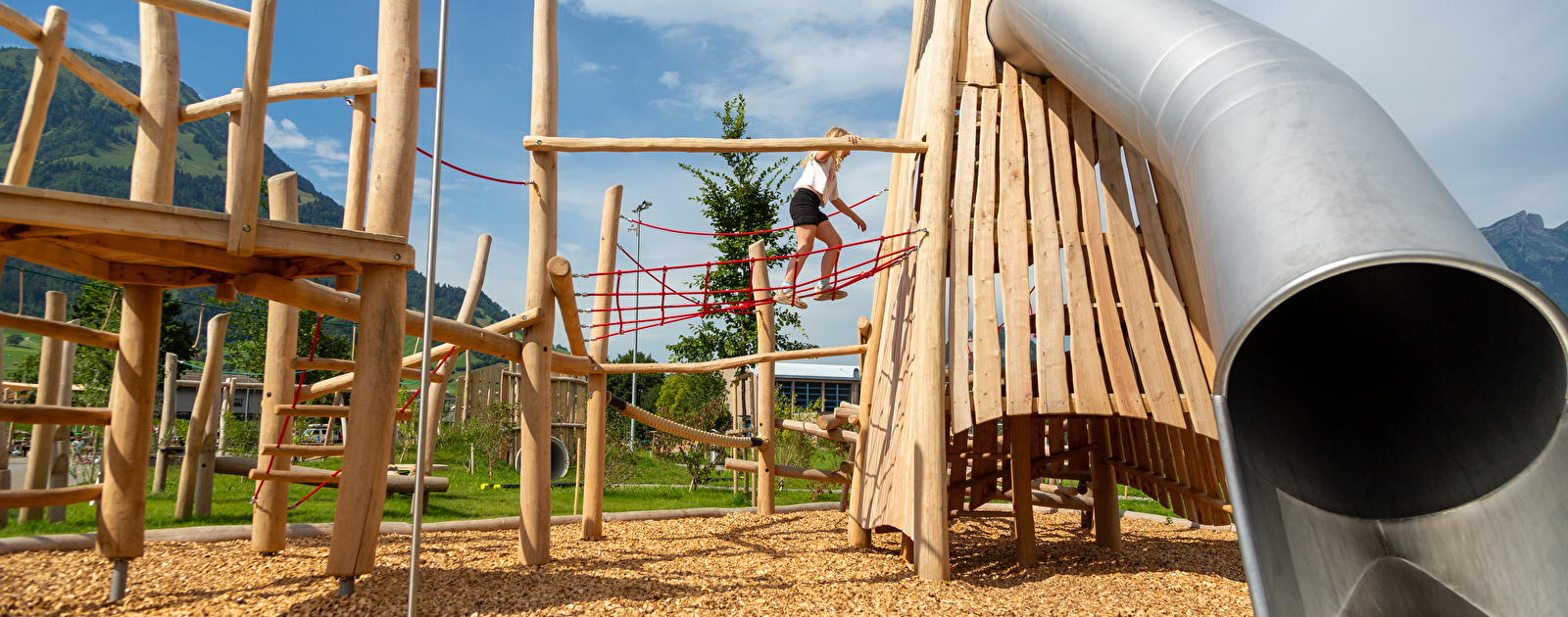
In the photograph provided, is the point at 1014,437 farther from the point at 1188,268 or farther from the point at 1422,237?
the point at 1422,237

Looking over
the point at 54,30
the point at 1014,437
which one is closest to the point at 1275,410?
the point at 1014,437

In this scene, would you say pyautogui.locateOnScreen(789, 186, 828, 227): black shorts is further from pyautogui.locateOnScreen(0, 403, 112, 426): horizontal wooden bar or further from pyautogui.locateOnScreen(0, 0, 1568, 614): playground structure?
pyautogui.locateOnScreen(0, 403, 112, 426): horizontal wooden bar

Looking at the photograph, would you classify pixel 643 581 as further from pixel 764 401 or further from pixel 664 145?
pixel 764 401

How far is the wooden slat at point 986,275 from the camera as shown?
4.53m

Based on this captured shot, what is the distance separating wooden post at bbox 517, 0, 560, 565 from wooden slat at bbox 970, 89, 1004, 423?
8.51 feet

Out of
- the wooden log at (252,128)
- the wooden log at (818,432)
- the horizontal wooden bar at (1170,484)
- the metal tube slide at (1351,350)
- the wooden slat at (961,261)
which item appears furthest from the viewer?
the wooden log at (818,432)

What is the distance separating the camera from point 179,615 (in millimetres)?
3285

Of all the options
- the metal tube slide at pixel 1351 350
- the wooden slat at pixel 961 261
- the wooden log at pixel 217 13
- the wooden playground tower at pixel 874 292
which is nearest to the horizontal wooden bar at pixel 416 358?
the wooden playground tower at pixel 874 292

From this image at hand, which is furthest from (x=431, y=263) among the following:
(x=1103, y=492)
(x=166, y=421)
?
(x=166, y=421)

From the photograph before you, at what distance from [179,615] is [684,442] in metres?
10.0

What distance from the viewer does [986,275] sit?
480 cm

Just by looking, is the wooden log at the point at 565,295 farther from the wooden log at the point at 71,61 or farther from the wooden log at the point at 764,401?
the wooden log at the point at 764,401

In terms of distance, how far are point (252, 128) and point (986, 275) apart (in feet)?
12.6

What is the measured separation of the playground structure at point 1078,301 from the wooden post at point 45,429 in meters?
0.09
